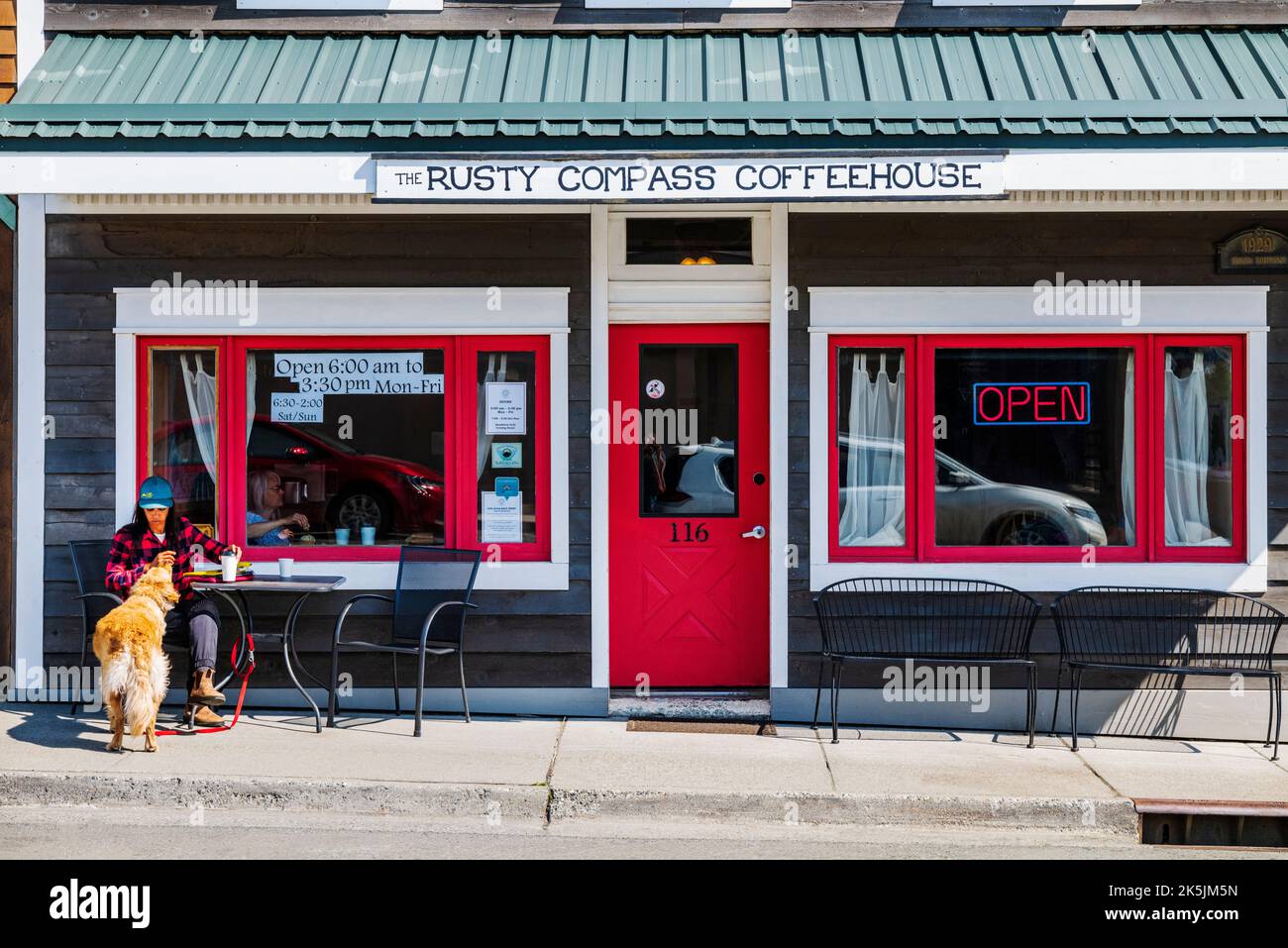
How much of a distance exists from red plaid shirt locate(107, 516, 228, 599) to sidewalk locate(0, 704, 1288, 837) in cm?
88

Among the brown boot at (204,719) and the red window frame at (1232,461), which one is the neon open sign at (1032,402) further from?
the brown boot at (204,719)

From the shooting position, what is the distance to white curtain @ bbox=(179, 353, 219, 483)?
796 cm

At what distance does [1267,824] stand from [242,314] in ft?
20.8

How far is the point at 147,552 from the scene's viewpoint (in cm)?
734

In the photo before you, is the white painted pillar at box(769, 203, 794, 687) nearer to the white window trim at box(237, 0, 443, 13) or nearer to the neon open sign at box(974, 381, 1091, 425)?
the neon open sign at box(974, 381, 1091, 425)

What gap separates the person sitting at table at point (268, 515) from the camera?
7977 millimetres

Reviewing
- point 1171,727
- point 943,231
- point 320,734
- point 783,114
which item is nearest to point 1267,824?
point 1171,727

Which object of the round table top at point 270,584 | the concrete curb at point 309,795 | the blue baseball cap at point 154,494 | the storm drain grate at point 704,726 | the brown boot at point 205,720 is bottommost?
the concrete curb at point 309,795

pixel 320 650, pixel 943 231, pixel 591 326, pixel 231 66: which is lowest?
pixel 320 650

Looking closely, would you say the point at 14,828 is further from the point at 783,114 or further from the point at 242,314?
the point at 783,114

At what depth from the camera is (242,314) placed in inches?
308

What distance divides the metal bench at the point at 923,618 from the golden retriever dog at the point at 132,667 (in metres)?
3.76

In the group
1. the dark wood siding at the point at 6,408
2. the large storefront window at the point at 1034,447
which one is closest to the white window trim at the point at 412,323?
the dark wood siding at the point at 6,408

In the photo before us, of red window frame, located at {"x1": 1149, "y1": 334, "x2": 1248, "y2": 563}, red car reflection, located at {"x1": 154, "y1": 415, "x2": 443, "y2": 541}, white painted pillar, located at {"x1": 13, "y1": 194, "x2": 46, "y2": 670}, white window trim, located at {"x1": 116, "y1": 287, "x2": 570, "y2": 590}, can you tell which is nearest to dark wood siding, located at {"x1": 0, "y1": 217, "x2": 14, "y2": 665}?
white painted pillar, located at {"x1": 13, "y1": 194, "x2": 46, "y2": 670}
